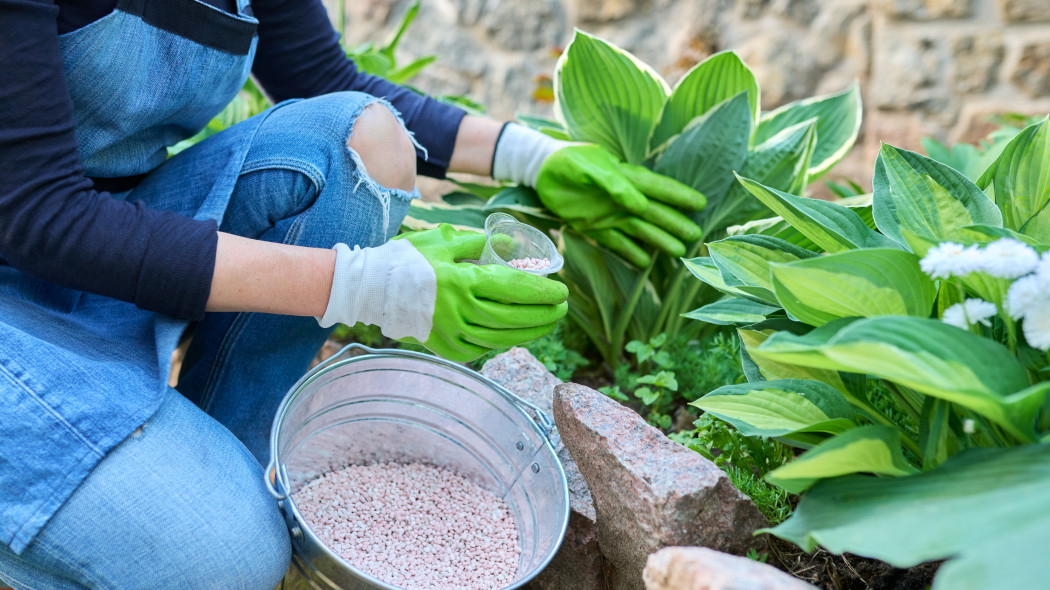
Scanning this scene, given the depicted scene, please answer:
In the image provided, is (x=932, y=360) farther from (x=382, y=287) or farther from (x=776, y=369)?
(x=382, y=287)

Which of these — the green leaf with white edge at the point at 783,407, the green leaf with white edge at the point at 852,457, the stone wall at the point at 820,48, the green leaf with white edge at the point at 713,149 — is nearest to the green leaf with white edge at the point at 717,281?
the green leaf with white edge at the point at 783,407

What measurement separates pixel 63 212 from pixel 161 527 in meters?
0.33

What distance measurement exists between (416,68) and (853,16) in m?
1.20

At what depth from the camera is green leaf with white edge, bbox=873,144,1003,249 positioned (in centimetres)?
78

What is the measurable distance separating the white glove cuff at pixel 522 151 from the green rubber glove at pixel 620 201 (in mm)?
28

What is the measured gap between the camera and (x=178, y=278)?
825 mm

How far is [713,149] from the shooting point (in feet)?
4.22

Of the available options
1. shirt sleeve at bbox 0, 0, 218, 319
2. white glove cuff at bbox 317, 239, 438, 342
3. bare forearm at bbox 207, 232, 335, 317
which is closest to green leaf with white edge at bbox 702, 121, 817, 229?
white glove cuff at bbox 317, 239, 438, 342

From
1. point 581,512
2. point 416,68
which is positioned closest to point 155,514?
point 581,512

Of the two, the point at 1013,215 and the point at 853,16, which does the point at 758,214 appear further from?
the point at 853,16

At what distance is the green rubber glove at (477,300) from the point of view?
920 millimetres

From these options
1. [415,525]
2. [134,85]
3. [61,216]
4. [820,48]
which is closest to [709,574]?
[415,525]

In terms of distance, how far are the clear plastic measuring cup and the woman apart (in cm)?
4

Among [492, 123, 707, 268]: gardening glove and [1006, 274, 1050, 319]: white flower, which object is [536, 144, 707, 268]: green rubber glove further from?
[1006, 274, 1050, 319]: white flower
